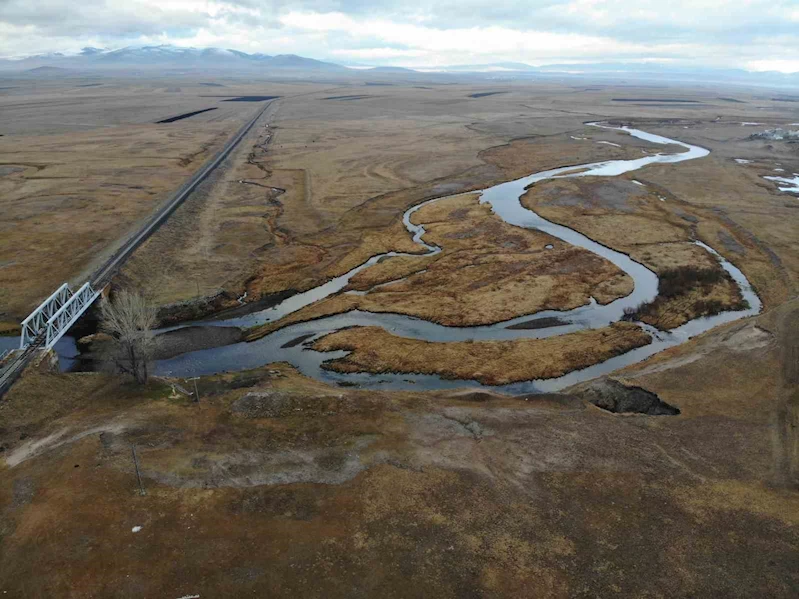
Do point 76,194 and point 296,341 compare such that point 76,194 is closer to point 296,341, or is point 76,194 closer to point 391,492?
point 296,341

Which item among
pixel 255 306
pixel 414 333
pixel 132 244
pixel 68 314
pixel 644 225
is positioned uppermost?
pixel 644 225

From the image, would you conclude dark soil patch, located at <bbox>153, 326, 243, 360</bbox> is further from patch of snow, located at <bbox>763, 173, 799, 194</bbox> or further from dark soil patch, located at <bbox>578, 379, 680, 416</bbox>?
patch of snow, located at <bbox>763, 173, 799, 194</bbox>

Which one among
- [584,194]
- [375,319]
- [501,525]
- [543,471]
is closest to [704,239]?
[584,194]

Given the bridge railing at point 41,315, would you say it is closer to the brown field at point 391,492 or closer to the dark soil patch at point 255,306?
the brown field at point 391,492

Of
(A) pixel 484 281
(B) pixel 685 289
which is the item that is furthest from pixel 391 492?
(B) pixel 685 289

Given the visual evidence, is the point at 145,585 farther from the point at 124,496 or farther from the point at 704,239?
the point at 704,239

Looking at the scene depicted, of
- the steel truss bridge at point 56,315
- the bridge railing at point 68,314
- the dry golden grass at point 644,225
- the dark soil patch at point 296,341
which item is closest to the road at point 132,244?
the steel truss bridge at point 56,315
